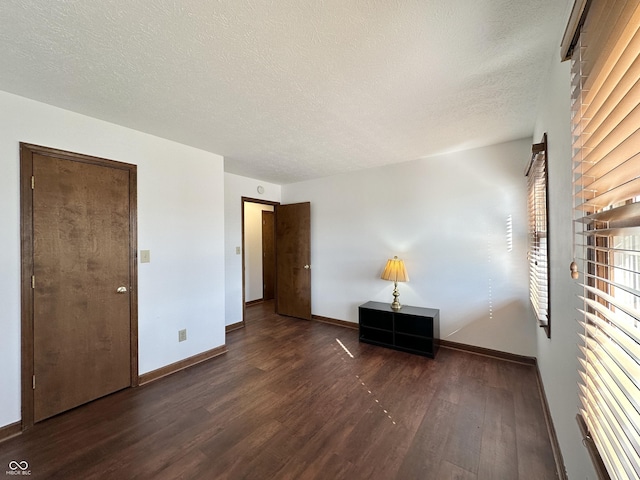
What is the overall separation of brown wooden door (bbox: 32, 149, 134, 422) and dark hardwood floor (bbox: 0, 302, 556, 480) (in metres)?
0.25

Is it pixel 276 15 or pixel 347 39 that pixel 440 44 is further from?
pixel 276 15

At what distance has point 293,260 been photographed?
15.3 ft

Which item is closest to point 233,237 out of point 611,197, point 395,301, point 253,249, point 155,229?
point 155,229

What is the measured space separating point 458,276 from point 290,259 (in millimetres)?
2738

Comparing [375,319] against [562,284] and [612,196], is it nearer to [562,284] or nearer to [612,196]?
[562,284]

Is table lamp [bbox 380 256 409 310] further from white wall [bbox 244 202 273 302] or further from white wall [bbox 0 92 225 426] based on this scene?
white wall [bbox 244 202 273 302]

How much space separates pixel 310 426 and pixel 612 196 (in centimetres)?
212

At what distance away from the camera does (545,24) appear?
130cm

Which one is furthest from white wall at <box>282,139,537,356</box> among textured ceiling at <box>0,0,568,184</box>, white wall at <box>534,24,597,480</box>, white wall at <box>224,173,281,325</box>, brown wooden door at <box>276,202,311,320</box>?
white wall at <box>224,173,281,325</box>

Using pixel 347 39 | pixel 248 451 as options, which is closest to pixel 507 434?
pixel 248 451

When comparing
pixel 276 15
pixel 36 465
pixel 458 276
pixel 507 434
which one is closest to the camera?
pixel 276 15

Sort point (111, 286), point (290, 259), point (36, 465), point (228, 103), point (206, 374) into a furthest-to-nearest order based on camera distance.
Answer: point (290, 259)
point (206, 374)
point (111, 286)
point (228, 103)
point (36, 465)

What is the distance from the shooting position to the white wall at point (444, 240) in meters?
2.85

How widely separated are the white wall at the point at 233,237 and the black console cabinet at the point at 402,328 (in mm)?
2032
